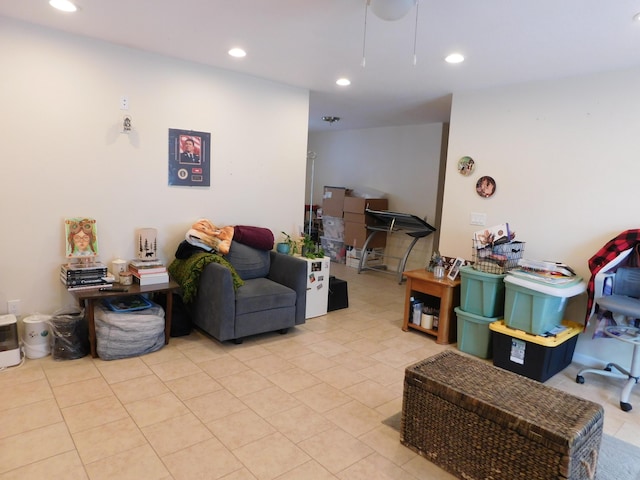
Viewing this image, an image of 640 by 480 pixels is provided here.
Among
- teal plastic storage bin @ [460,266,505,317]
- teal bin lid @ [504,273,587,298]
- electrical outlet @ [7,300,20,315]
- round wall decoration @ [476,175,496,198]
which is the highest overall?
round wall decoration @ [476,175,496,198]

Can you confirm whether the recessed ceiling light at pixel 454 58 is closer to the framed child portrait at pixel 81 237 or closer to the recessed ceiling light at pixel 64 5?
the recessed ceiling light at pixel 64 5

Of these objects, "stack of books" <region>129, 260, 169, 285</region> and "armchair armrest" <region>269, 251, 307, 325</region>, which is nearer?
"stack of books" <region>129, 260, 169, 285</region>

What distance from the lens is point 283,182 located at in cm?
440

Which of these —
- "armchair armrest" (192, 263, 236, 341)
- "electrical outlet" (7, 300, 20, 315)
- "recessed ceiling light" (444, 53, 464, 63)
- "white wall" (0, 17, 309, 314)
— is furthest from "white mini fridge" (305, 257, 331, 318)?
"electrical outlet" (7, 300, 20, 315)

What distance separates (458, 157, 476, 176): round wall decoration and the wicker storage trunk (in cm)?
235

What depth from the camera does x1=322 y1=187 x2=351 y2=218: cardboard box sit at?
693cm

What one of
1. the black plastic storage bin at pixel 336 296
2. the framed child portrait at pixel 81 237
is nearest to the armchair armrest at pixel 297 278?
the black plastic storage bin at pixel 336 296

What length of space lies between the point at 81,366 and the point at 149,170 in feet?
5.40

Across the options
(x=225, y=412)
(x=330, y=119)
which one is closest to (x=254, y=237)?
(x=225, y=412)

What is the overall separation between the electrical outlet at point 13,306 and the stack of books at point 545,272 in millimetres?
3816

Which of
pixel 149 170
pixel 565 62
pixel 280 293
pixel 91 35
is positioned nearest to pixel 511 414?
pixel 280 293

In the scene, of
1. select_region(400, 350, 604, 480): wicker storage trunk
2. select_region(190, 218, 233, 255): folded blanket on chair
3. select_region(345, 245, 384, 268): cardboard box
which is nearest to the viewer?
select_region(400, 350, 604, 480): wicker storage trunk

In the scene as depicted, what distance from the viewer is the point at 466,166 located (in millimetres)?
4082

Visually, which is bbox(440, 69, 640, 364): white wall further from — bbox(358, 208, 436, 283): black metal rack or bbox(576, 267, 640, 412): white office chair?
bbox(358, 208, 436, 283): black metal rack
